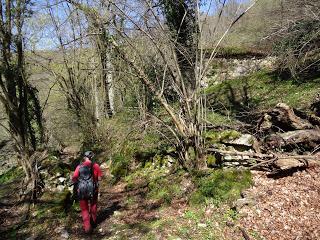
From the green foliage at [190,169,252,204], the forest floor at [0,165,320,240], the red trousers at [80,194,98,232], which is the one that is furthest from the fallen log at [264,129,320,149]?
the red trousers at [80,194,98,232]

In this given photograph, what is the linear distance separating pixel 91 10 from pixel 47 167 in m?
5.41

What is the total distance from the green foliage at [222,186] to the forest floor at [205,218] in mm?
149

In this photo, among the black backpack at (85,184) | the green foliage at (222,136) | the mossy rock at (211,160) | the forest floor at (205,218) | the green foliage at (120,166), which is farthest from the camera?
the green foliage at (120,166)

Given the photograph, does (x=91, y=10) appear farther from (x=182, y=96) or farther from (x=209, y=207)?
(x=209, y=207)

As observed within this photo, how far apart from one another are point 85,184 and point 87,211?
0.56 metres

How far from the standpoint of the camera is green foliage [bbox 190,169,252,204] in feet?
24.5

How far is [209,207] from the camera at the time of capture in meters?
7.41

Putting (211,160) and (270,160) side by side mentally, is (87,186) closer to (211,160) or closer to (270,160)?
(211,160)

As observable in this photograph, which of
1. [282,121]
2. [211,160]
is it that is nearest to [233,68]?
[282,121]

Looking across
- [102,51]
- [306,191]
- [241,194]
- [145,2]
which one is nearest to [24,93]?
[145,2]

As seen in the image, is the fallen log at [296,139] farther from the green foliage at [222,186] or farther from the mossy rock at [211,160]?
the mossy rock at [211,160]

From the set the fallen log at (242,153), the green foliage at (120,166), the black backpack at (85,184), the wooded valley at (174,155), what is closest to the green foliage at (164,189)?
the wooded valley at (174,155)

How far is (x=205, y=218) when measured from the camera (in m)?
7.11

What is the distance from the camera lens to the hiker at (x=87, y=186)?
7.34m
